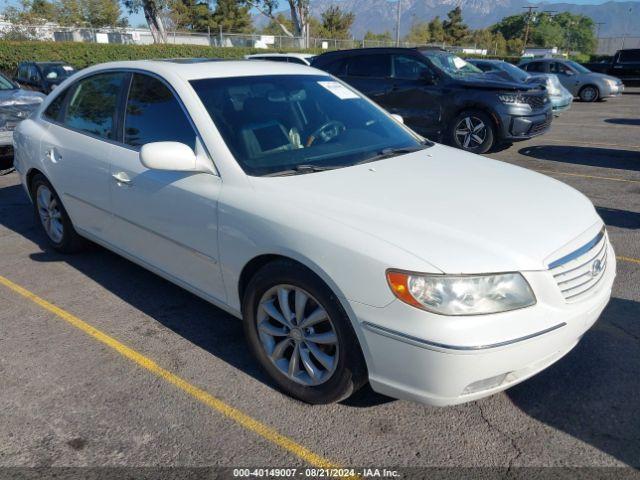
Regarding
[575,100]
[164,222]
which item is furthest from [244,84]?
[575,100]

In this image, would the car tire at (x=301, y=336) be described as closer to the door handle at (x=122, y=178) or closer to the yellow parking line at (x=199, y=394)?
the yellow parking line at (x=199, y=394)

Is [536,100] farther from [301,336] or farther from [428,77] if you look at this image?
[301,336]

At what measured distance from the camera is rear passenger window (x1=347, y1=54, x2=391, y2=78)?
10000 millimetres

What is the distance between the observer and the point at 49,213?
4898 mm

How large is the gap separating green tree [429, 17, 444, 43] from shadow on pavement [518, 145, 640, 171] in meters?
67.2

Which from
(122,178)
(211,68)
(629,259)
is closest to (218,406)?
(122,178)

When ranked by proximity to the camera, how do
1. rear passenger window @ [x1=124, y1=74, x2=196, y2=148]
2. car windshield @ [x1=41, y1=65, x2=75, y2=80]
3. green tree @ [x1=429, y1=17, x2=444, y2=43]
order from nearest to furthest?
rear passenger window @ [x1=124, y1=74, x2=196, y2=148], car windshield @ [x1=41, y1=65, x2=75, y2=80], green tree @ [x1=429, y1=17, x2=444, y2=43]

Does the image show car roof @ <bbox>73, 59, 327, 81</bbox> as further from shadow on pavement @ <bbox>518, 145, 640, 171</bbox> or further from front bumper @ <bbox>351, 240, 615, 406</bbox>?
shadow on pavement @ <bbox>518, 145, 640, 171</bbox>

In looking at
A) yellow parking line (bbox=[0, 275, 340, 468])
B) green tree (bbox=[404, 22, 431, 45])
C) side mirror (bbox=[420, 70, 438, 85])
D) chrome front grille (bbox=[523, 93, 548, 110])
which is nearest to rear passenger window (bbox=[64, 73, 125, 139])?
yellow parking line (bbox=[0, 275, 340, 468])

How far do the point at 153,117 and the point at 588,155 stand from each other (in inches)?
323

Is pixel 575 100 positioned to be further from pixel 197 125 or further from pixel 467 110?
pixel 197 125

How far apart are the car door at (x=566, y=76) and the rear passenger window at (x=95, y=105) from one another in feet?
64.0

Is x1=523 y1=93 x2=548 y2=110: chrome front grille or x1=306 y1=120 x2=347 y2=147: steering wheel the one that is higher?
x1=306 y1=120 x2=347 y2=147: steering wheel

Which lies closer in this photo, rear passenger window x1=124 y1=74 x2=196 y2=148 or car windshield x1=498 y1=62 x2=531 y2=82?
rear passenger window x1=124 y1=74 x2=196 y2=148
